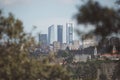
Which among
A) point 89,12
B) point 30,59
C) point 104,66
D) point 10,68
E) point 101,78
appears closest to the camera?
point 89,12

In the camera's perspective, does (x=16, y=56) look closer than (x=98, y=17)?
No

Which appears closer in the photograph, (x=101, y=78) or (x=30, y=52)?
(x=30, y=52)

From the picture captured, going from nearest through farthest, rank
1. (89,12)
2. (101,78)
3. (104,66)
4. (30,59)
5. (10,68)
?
(89,12) < (10,68) < (30,59) < (101,78) < (104,66)

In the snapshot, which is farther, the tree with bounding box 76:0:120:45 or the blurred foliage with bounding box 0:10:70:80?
the blurred foliage with bounding box 0:10:70:80

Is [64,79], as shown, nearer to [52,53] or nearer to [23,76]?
[52,53]

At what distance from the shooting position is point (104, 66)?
570ft

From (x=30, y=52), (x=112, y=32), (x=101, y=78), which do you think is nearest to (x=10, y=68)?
(x=30, y=52)

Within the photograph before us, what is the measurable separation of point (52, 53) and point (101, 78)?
128 metres

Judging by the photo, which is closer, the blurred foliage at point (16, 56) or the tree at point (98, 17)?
the tree at point (98, 17)

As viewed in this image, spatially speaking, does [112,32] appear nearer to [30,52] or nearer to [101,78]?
[30,52]

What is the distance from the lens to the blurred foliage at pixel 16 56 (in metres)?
24.3

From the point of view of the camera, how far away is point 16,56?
25094 millimetres

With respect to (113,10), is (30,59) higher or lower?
lower

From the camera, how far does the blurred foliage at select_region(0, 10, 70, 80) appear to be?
956 inches
